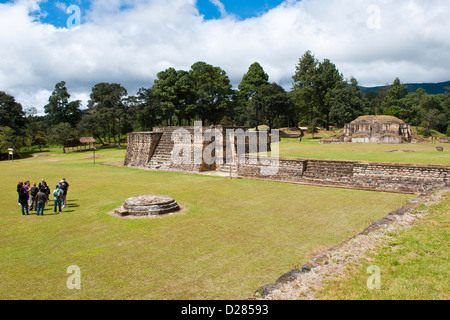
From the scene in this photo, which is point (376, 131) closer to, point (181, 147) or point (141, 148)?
point (181, 147)

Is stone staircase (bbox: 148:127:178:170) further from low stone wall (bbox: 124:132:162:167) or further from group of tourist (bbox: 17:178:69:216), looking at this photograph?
group of tourist (bbox: 17:178:69:216)

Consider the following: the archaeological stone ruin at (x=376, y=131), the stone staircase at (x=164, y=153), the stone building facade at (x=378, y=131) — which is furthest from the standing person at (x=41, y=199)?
the stone building facade at (x=378, y=131)

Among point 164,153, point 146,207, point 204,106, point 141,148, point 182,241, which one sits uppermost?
point 204,106

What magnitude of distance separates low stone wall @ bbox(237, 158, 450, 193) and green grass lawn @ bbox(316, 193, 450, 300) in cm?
615

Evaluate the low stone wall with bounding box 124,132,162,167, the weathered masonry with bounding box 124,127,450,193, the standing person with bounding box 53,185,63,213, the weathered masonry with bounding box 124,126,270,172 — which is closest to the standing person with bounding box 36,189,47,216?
the standing person with bounding box 53,185,63,213

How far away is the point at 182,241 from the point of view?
24.4ft

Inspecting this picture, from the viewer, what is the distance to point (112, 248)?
700cm

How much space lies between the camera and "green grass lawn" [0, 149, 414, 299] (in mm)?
5199

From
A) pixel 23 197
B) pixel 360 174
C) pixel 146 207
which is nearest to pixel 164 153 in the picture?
pixel 23 197

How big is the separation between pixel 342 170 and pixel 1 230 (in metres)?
13.7

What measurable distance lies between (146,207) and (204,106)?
1512 inches

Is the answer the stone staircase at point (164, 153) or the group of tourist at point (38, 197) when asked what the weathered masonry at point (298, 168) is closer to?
the stone staircase at point (164, 153)
